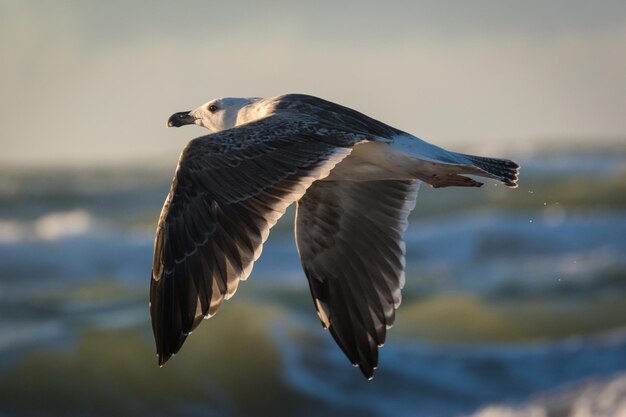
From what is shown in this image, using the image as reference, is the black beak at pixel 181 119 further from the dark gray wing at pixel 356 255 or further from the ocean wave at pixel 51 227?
the ocean wave at pixel 51 227

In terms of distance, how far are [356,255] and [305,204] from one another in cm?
35

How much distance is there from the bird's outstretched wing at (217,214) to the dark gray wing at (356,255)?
41.8 inches

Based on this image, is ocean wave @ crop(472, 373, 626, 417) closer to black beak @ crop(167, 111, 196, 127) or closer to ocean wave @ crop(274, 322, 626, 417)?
ocean wave @ crop(274, 322, 626, 417)

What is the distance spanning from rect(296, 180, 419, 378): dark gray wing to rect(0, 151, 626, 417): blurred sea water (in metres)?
4.48

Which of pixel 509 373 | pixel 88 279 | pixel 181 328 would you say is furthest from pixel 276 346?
pixel 181 328

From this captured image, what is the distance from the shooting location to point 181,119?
260 inches

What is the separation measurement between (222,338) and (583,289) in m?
4.72

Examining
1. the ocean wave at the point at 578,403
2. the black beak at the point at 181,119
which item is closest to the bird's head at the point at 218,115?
the black beak at the point at 181,119

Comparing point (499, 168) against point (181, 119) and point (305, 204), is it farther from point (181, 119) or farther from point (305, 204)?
point (181, 119)

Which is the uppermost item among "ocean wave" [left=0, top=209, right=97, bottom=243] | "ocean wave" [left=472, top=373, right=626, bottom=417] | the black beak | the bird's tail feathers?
the bird's tail feathers

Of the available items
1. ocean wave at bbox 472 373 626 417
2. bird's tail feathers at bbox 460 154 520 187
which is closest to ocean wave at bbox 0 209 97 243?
ocean wave at bbox 472 373 626 417

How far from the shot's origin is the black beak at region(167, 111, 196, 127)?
259 inches

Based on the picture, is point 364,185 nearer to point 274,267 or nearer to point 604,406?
point 604,406

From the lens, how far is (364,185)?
20.9 feet
